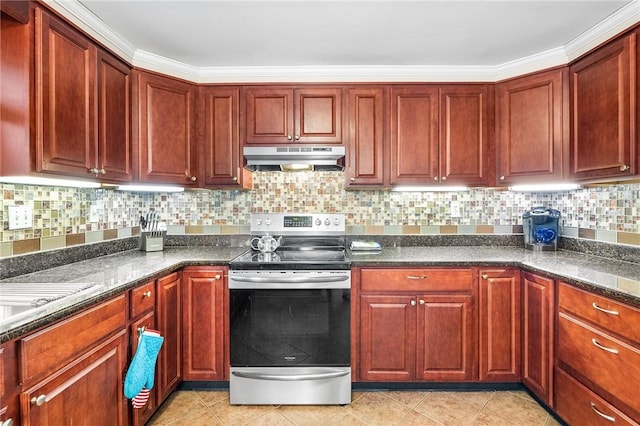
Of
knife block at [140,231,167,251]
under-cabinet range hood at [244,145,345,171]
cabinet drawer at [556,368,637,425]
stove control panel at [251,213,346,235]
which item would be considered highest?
under-cabinet range hood at [244,145,345,171]

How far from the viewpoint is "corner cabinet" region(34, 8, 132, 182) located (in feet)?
4.86

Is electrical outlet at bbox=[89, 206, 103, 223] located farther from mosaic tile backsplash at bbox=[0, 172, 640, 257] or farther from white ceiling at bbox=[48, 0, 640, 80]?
white ceiling at bbox=[48, 0, 640, 80]

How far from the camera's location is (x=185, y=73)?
2.40m

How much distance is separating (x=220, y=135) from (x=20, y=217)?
1270 mm

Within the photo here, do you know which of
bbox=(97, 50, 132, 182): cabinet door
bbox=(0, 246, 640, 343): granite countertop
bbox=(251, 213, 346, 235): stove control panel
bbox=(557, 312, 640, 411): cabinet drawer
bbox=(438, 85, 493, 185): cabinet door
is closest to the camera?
bbox=(0, 246, 640, 343): granite countertop

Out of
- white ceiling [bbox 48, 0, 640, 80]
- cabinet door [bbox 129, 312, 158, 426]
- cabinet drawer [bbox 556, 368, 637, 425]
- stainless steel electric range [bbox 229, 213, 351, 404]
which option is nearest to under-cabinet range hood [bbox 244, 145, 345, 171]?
white ceiling [bbox 48, 0, 640, 80]

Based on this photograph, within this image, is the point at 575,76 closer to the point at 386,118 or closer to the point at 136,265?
the point at 386,118

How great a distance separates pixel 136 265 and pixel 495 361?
2367 millimetres

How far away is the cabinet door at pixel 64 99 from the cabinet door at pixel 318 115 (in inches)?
50.2

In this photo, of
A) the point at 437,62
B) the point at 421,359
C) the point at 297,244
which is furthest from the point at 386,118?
the point at 421,359

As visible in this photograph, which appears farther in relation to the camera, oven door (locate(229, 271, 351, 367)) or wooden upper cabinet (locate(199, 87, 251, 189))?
wooden upper cabinet (locate(199, 87, 251, 189))

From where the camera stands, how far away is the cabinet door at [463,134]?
243cm

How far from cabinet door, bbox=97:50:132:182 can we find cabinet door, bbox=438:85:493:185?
218 centimetres

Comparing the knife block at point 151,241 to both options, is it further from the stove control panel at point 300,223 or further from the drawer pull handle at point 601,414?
the drawer pull handle at point 601,414
